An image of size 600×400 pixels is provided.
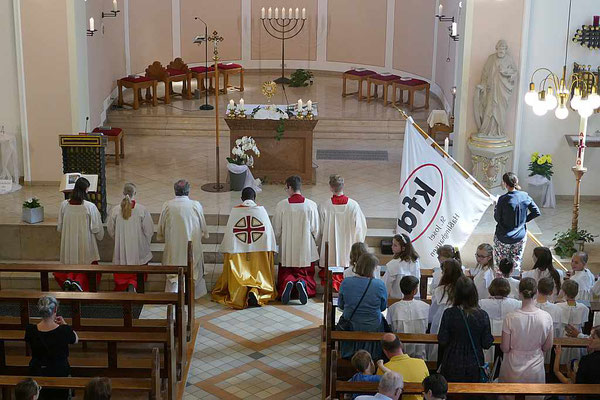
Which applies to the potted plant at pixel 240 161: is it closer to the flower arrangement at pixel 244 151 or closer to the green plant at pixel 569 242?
the flower arrangement at pixel 244 151

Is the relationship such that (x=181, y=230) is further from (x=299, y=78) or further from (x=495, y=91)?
(x=299, y=78)

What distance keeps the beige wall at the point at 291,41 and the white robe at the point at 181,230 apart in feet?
38.1

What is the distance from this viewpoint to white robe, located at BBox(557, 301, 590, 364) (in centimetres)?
802

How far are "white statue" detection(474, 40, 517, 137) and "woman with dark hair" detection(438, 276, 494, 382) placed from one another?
658 centimetres

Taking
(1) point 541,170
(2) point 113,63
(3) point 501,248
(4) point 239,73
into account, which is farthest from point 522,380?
(4) point 239,73

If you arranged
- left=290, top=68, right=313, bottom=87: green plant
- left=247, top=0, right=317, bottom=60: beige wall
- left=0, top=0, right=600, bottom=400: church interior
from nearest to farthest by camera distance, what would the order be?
left=0, top=0, right=600, bottom=400: church interior → left=290, top=68, right=313, bottom=87: green plant → left=247, top=0, right=317, bottom=60: beige wall

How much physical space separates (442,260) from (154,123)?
9.74 metres

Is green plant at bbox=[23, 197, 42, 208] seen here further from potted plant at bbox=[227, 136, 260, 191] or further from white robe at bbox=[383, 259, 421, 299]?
white robe at bbox=[383, 259, 421, 299]

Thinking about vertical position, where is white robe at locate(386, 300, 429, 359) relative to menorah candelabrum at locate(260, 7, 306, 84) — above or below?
below

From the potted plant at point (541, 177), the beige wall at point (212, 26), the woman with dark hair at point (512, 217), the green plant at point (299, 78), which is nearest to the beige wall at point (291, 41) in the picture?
the beige wall at point (212, 26)

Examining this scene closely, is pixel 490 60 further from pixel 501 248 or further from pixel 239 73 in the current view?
pixel 239 73

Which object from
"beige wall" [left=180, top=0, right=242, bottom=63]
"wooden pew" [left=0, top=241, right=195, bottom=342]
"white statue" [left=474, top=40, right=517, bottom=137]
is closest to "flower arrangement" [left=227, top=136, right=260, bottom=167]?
"white statue" [left=474, top=40, right=517, bottom=137]

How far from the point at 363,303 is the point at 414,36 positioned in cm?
1300

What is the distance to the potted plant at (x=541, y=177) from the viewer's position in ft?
44.2
